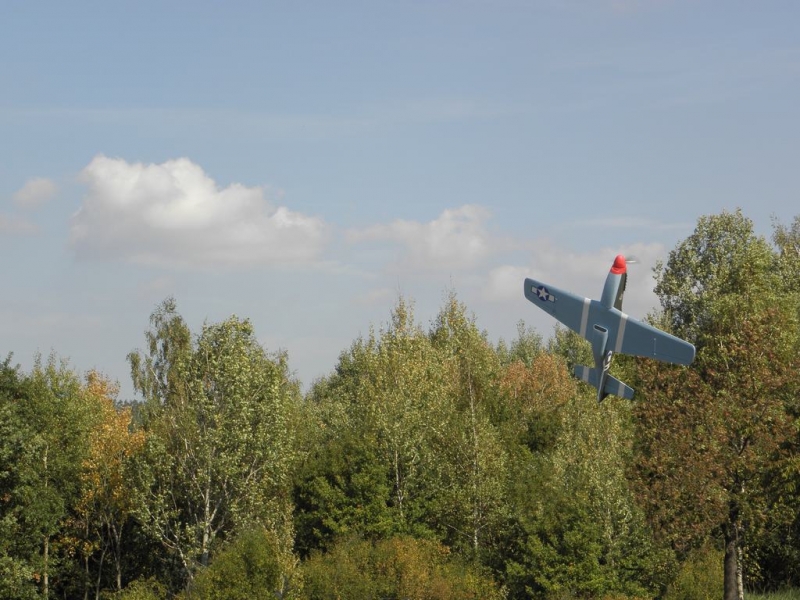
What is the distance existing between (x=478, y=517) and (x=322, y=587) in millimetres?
10435

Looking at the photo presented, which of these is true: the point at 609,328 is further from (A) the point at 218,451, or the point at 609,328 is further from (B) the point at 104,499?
(B) the point at 104,499

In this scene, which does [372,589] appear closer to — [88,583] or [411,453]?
[411,453]

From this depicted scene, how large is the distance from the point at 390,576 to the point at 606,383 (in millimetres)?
19144

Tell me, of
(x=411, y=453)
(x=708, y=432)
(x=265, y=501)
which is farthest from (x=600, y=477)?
(x=265, y=501)

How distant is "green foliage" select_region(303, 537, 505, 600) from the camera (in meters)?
48.0

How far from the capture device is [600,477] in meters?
50.0

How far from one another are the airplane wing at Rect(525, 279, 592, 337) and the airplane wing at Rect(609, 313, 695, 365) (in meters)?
1.46

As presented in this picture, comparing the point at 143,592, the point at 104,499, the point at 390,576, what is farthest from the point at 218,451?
the point at 104,499

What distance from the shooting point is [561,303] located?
35438mm

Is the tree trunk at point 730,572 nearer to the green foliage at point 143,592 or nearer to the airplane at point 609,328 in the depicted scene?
the airplane at point 609,328

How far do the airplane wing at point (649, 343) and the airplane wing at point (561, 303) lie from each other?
4.78 ft

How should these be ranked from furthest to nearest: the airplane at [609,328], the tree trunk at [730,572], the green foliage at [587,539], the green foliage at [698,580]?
the green foliage at [698,580]
the tree trunk at [730,572]
the green foliage at [587,539]
the airplane at [609,328]

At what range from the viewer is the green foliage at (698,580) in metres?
49.1

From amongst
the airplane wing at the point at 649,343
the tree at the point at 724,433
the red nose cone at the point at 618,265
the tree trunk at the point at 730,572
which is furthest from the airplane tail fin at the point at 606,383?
the tree trunk at the point at 730,572
